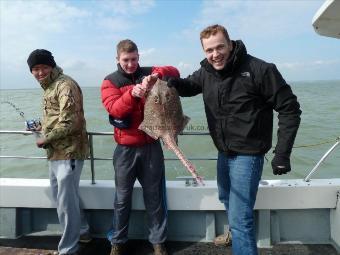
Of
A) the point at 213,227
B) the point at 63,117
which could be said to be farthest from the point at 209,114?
the point at 213,227

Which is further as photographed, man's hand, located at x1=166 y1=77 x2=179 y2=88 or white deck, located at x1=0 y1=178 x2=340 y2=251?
white deck, located at x1=0 y1=178 x2=340 y2=251

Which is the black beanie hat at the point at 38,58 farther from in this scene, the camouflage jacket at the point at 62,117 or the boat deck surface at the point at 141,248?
the boat deck surface at the point at 141,248

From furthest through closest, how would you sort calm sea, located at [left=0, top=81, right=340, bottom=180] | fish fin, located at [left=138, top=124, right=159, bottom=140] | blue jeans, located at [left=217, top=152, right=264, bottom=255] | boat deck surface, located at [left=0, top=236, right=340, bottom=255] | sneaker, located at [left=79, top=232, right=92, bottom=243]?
calm sea, located at [left=0, top=81, right=340, bottom=180], sneaker, located at [left=79, top=232, right=92, bottom=243], boat deck surface, located at [left=0, top=236, right=340, bottom=255], fish fin, located at [left=138, top=124, right=159, bottom=140], blue jeans, located at [left=217, top=152, right=264, bottom=255]

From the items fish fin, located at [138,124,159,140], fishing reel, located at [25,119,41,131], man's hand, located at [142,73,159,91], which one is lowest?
fish fin, located at [138,124,159,140]

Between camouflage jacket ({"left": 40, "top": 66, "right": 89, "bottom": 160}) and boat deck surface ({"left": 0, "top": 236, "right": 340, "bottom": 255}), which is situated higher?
camouflage jacket ({"left": 40, "top": 66, "right": 89, "bottom": 160})

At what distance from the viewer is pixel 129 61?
3643 millimetres

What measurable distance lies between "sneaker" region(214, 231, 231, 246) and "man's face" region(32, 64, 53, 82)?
2.55m

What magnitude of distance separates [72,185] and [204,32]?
1.99 metres

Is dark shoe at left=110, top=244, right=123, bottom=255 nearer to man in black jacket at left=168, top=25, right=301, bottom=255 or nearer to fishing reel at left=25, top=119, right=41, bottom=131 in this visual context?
man in black jacket at left=168, top=25, right=301, bottom=255

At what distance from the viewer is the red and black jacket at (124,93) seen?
3637 millimetres

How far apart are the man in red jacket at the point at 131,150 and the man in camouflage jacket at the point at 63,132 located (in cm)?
33

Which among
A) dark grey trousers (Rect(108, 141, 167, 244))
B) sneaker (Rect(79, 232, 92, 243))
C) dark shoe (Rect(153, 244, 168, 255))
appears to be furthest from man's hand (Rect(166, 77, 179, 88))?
sneaker (Rect(79, 232, 92, 243))

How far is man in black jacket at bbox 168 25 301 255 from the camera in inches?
117

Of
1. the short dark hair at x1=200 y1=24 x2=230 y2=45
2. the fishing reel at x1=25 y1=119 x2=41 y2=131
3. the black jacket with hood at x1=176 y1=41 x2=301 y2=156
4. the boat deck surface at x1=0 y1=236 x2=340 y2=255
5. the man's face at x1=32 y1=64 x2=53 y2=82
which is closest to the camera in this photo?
the black jacket with hood at x1=176 y1=41 x2=301 y2=156
